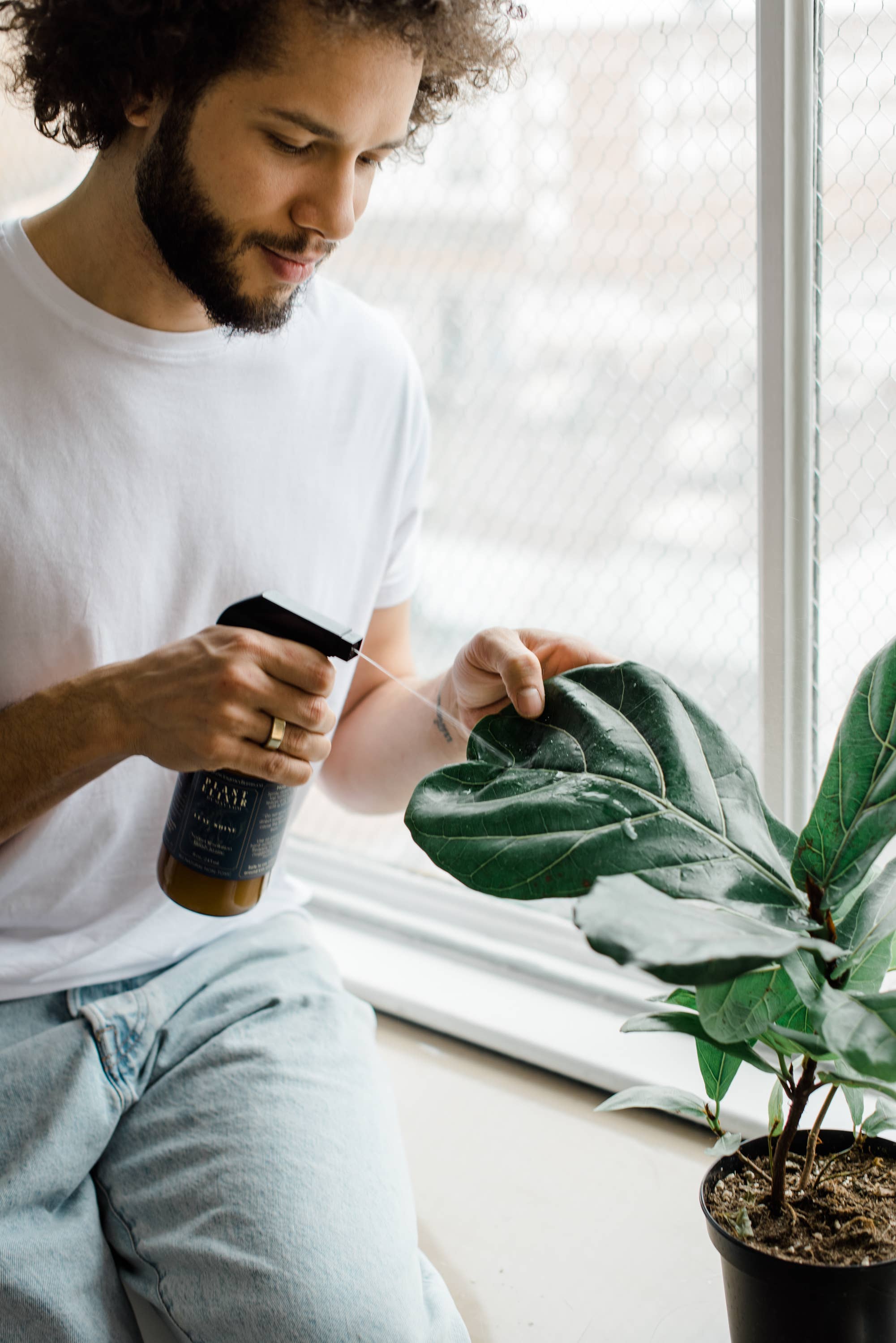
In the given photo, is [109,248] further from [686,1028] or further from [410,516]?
[686,1028]

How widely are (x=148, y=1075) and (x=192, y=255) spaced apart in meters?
0.77

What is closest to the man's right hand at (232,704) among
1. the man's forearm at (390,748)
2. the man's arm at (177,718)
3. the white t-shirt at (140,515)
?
the man's arm at (177,718)

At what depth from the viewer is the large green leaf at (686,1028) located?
73cm

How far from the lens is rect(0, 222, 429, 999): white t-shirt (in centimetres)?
105

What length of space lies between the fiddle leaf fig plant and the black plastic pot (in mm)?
66

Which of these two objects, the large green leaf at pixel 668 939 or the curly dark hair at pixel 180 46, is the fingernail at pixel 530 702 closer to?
the large green leaf at pixel 668 939

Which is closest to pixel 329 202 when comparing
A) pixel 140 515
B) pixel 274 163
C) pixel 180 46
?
pixel 274 163

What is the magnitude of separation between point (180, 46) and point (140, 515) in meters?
0.41

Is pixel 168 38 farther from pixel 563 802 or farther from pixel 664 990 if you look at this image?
pixel 664 990

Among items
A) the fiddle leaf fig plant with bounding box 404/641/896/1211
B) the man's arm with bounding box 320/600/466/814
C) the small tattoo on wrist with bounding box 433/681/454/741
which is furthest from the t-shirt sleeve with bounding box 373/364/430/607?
the fiddle leaf fig plant with bounding box 404/641/896/1211

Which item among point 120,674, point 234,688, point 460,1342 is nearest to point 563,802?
point 234,688

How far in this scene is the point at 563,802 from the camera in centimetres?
76

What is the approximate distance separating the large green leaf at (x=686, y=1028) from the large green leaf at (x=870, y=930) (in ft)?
0.27

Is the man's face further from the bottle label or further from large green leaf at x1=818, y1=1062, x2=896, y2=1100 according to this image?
large green leaf at x1=818, y1=1062, x2=896, y2=1100
